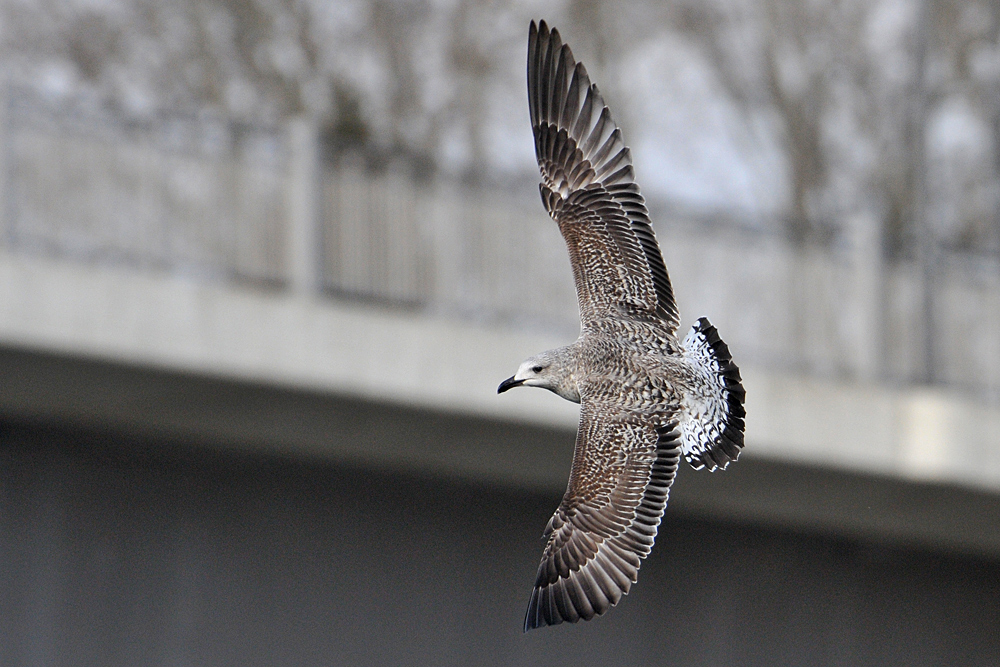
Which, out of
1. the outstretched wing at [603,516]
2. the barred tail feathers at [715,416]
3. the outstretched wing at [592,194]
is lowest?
the outstretched wing at [603,516]

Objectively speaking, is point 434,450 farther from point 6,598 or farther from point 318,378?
point 6,598

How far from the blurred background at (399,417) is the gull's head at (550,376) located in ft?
9.53

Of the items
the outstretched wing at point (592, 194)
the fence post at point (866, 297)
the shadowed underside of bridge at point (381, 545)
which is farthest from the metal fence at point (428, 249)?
the outstretched wing at point (592, 194)

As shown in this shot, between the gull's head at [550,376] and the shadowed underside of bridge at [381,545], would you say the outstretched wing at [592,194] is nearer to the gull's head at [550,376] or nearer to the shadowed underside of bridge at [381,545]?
the gull's head at [550,376]

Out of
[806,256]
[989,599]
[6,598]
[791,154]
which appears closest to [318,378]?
[6,598]

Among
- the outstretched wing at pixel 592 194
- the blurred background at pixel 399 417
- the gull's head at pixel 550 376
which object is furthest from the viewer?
the blurred background at pixel 399 417

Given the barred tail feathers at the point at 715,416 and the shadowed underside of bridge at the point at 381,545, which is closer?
the barred tail feathers at the point at 715,416

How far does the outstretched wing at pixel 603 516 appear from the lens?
3.63 m

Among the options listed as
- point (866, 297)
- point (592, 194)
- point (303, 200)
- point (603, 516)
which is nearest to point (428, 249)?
point (303, 200)

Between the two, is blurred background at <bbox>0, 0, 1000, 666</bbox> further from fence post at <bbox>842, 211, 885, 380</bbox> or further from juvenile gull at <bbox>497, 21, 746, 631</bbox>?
juvenile gull at <bbox>497, 21, 746, 631</bbox>

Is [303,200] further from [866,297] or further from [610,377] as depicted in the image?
[610,377]

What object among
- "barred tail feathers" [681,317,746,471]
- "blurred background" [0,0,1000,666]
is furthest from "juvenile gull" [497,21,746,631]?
"blurred background" [0,0,1000,666]

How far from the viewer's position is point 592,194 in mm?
4035

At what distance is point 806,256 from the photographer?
7.69 metres
